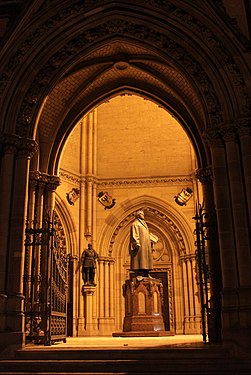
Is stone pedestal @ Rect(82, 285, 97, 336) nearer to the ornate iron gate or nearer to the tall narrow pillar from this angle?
the ornate iron gate

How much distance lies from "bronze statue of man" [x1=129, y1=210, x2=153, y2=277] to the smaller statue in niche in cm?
533

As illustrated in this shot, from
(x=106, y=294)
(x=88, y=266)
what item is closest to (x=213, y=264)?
(x=88, y=266)

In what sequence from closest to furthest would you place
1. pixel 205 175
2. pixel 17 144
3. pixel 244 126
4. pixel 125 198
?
1. pixel 244 126
2. pixel 17 144
3. pixel 205 175
4. pixel 125 198

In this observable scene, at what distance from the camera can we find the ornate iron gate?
30.7ft

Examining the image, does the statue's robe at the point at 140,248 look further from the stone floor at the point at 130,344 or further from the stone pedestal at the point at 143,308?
the stone floor at the point at 130,344

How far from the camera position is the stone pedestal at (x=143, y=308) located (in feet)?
38.3

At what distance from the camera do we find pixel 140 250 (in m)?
12.4

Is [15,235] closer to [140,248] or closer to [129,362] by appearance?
[129,362]

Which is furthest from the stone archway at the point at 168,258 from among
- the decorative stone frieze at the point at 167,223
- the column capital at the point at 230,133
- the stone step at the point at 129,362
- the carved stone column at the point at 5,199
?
the stone step at the point at 129,362

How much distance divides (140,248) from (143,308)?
1619 millimetres

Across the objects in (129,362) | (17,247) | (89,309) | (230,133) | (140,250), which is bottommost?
(129,362)

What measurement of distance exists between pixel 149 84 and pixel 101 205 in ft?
25.9

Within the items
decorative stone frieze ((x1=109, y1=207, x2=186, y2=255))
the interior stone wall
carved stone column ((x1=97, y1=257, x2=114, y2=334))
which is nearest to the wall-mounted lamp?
the interior stone wall

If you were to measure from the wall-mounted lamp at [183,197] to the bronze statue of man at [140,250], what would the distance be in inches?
265
